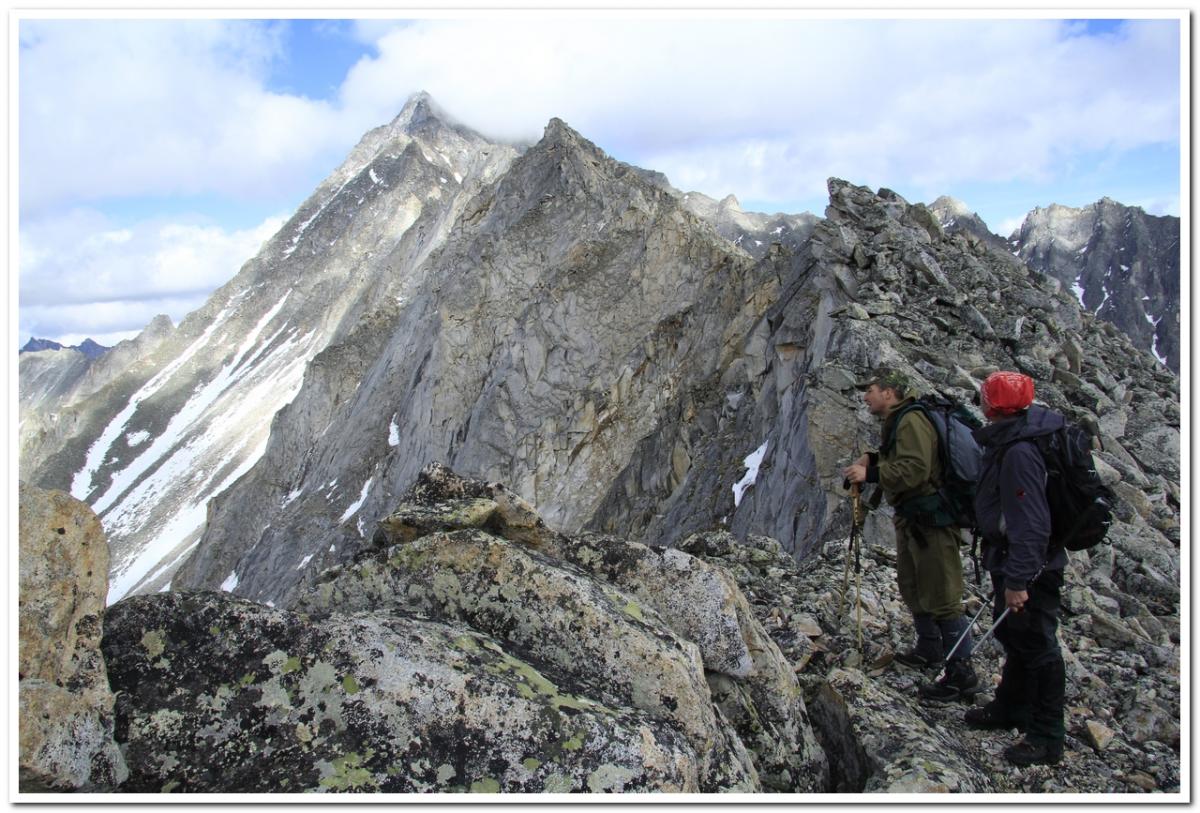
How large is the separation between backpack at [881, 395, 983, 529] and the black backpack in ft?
2.74

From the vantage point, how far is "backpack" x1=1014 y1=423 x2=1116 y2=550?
564 cm

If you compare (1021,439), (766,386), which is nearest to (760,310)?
(766,386)

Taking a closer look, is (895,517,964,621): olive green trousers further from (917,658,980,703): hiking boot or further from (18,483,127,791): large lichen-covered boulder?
(18,483,127,791): large lichen-covered boulder

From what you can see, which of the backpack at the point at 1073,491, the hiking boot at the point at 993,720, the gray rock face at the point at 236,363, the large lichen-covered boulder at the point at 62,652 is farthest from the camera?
the gray rock face at the point at 236,363

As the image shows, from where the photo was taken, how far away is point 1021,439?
18.9 feet

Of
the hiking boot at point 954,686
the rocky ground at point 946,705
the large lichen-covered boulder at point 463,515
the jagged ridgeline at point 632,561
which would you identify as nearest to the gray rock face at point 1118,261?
the jagged ridgeline at point 632,561

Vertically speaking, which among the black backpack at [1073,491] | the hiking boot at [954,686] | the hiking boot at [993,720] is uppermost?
the black backpack at [1073,491]

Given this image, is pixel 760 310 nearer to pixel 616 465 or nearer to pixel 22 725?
pixel 616 465

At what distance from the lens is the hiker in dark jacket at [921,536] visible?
22.0 ft

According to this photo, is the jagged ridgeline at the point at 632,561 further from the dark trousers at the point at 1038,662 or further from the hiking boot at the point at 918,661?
the dark trousers at the point at 1038,662

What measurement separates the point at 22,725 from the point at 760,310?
26.4m

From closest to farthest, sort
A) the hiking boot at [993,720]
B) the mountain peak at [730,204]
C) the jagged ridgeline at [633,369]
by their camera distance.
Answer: the hiking boot at [993,720], the jagged ridgeline at [633,369], the mountain peak at [730,204]

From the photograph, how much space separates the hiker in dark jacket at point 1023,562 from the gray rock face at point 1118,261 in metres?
155

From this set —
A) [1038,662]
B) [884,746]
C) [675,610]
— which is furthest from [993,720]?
[675,610]
